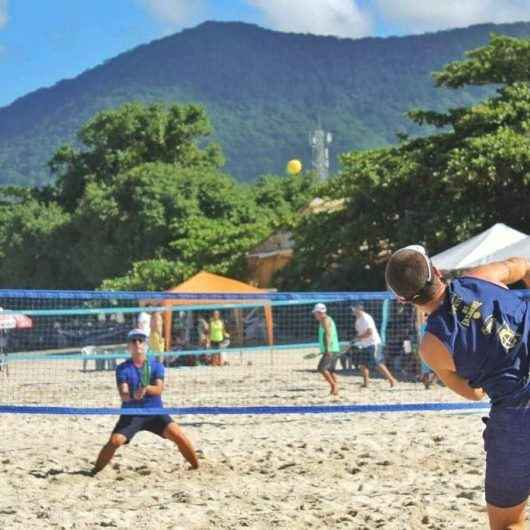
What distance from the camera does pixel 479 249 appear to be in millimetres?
16406

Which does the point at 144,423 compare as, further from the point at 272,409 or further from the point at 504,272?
the point at 504,272

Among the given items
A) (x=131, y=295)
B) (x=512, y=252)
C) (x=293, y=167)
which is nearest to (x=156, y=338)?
(x=512, y=252)

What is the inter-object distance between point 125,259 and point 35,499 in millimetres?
35480

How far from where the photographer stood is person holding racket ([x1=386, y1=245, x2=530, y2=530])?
3.95 metres

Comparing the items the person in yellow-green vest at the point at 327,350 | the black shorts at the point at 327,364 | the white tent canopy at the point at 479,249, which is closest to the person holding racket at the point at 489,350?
the person in yellow-green vest at the point at 327,350

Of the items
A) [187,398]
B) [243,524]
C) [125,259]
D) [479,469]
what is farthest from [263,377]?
[125,259]

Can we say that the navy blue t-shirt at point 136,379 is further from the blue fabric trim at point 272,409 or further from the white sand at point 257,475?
the white sand at point 257,475

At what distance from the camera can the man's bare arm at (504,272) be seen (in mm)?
4141

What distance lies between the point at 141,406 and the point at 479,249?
926 cm

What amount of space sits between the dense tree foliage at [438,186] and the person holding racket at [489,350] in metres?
17.5

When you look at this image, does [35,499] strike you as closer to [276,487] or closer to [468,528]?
[276,487]

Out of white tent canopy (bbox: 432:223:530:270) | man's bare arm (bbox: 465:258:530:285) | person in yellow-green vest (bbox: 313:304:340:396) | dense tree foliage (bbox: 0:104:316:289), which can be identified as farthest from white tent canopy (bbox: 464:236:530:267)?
dense tree foliage (bbox: 0:104:316:289)

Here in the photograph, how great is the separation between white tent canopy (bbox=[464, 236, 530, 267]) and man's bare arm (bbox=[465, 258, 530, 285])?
10.9m

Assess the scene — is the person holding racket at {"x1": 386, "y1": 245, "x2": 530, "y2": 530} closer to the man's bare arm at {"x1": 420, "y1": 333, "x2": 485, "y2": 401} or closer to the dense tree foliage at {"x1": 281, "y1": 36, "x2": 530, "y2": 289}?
the man's bare arm at {"x1": 420, "y1": 333, "x2": 485, "y2": 401}
